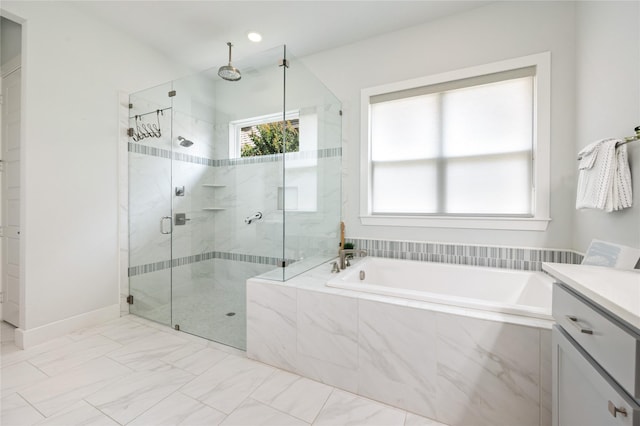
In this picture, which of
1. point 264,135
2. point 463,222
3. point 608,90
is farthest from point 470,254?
point 264,135

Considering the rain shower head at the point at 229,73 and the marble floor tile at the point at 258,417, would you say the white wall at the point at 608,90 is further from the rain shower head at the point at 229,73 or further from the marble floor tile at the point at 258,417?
the rain shower head at the point at 229,73

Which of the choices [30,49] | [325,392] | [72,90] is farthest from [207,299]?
[30,49]

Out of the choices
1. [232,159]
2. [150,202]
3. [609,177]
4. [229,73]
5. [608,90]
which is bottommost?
[150,202]

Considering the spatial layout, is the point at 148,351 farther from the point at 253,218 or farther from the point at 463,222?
the point at 463,222

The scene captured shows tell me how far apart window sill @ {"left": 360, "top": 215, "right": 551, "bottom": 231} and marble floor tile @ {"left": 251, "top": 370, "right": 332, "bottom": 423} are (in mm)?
1510

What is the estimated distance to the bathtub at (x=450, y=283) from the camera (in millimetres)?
1602

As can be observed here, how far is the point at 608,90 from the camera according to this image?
161cm

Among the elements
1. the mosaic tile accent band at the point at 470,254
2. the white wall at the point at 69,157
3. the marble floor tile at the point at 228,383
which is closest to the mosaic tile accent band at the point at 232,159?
the white wall at the point at 69,157

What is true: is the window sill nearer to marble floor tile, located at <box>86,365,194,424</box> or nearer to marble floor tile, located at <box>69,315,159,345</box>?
marble floor tile, located at <box>86,365,194,424</box>

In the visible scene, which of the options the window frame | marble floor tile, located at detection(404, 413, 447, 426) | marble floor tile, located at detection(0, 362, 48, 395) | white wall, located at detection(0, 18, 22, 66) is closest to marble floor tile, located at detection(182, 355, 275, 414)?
marble floor tile, located at detection(404, 413, 447, 426)

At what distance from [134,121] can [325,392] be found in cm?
296

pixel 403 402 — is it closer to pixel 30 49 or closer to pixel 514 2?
pixel 514 2

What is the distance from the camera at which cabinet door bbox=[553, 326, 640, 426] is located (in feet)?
2.15

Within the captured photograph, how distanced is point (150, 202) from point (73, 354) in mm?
1342
